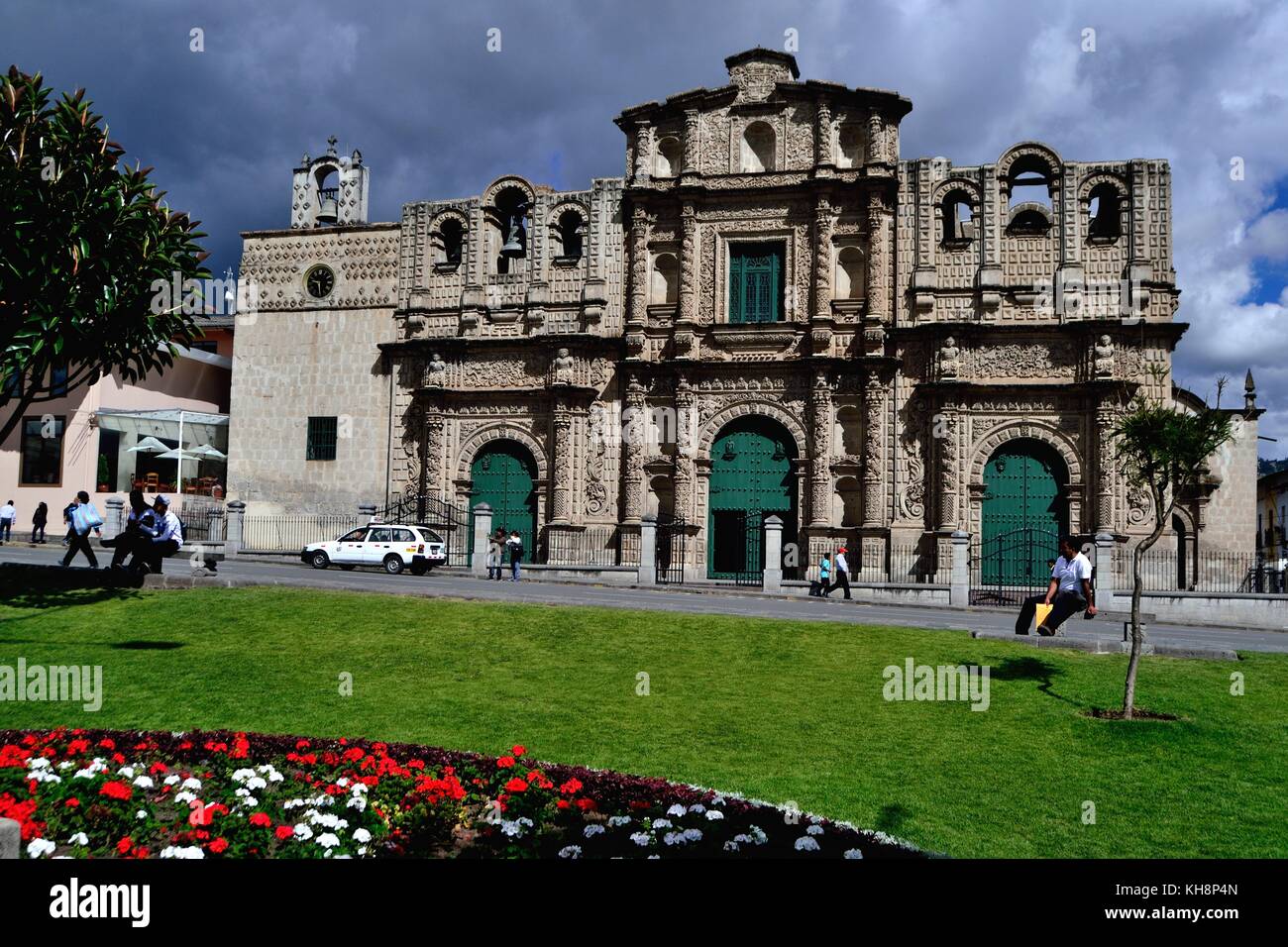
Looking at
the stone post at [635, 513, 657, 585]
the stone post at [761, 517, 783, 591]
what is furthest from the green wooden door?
the stone post at [761, 517, 783, 591]

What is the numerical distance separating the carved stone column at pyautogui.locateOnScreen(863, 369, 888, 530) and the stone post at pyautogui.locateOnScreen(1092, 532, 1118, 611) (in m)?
7.43

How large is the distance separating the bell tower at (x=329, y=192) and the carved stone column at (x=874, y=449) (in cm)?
1864

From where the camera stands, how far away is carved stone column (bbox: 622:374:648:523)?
102ft

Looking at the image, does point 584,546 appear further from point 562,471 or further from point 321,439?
point 321,439

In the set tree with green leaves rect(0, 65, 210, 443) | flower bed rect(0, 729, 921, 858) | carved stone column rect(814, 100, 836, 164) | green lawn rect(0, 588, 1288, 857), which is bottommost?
green lawn rect(0, 588, 1288, 857)

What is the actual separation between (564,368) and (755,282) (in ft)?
21.5

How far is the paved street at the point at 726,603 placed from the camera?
1856 cm

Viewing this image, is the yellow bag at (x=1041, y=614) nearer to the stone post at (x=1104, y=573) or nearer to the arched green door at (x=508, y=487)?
the stone post at (x=1104, y=573)

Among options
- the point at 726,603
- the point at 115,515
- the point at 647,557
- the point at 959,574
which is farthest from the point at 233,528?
the point at 959,574

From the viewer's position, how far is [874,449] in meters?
29.6

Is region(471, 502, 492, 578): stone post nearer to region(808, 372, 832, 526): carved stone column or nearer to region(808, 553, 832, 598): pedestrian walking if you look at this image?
region(808, 553, 832, 598): pedestrian walking

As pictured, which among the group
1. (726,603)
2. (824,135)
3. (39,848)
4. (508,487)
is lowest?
(726,603)

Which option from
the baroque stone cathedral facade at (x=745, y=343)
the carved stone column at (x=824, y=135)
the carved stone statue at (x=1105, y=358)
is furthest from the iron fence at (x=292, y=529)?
the carved stone statue at (x=1105, y=358)

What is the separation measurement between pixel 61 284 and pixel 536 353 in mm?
17852
